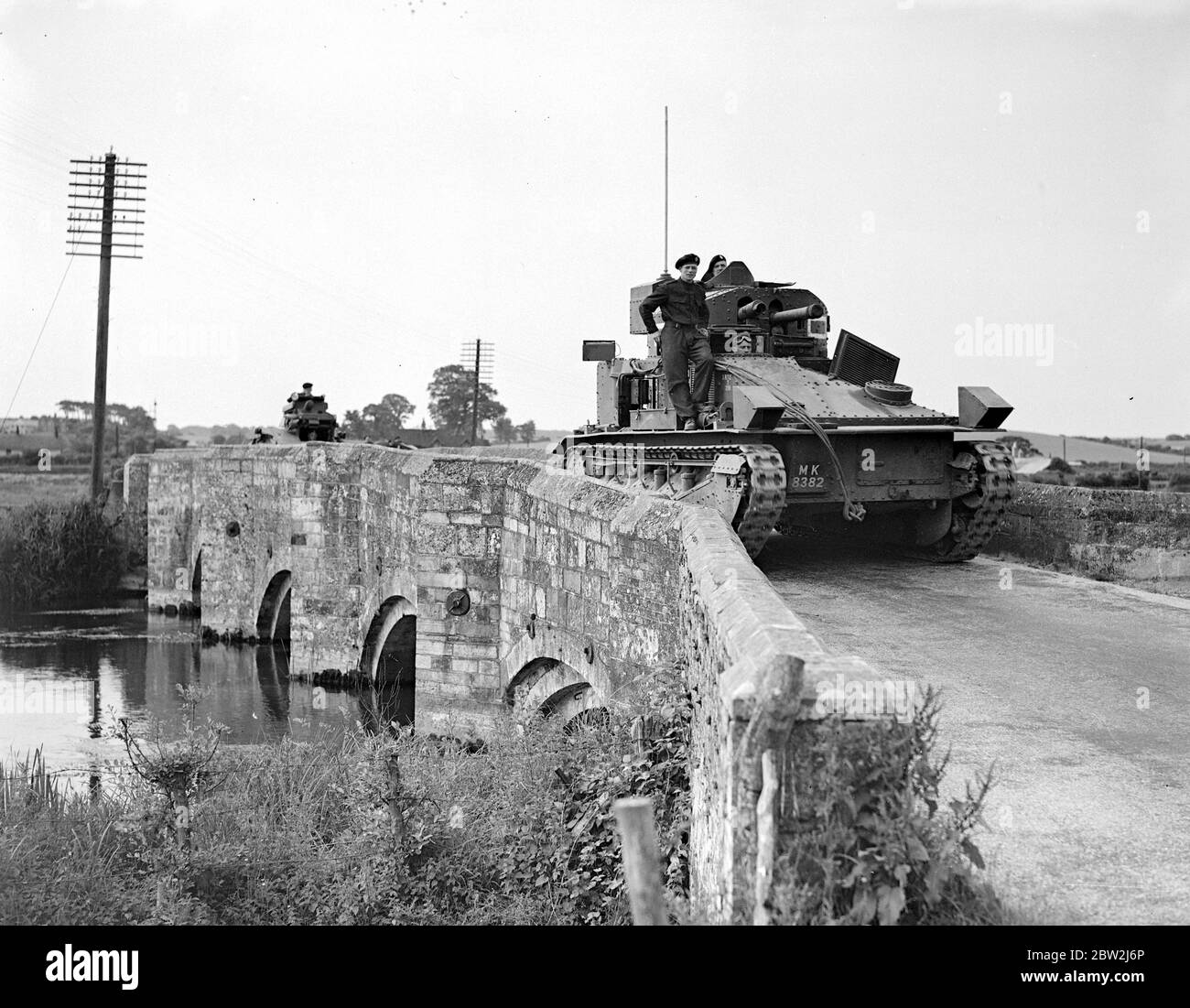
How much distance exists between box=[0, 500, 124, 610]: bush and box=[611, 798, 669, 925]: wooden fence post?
28.8m

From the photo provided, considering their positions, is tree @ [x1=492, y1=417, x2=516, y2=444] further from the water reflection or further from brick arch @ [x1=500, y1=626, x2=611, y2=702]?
brick arch @ [x1=500, y1=626, x2=611, y2=702]

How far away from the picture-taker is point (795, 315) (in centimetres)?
1270

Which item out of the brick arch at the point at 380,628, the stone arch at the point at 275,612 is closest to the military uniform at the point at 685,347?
the brick arch at the point at 380,628

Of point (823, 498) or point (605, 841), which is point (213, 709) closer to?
point (823, 498)

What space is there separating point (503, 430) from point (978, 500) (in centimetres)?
5700

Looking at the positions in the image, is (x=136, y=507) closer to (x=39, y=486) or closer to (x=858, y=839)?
(x=39, y=486)

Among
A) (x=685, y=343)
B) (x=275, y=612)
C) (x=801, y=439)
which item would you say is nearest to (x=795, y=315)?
(x=685, y=343)

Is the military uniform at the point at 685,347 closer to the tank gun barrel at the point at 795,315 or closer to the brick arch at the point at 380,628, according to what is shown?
the tank gun barrel at the point at 795,315

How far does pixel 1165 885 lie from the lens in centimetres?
398

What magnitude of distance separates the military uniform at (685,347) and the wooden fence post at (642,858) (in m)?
8.27

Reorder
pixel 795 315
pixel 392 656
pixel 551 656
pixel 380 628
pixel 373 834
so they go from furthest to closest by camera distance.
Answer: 1. pixel 392 656
2. pixel 380 628
3. pixel 795 315
4. pixel 551 656
5. pixel 373 834

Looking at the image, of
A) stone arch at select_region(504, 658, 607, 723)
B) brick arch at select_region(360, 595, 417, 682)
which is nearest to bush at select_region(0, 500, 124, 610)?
brick arch at select_region(360, 595, 417, 682)

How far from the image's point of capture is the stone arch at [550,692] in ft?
32.4

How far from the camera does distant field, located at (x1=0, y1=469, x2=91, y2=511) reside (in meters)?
38.5
